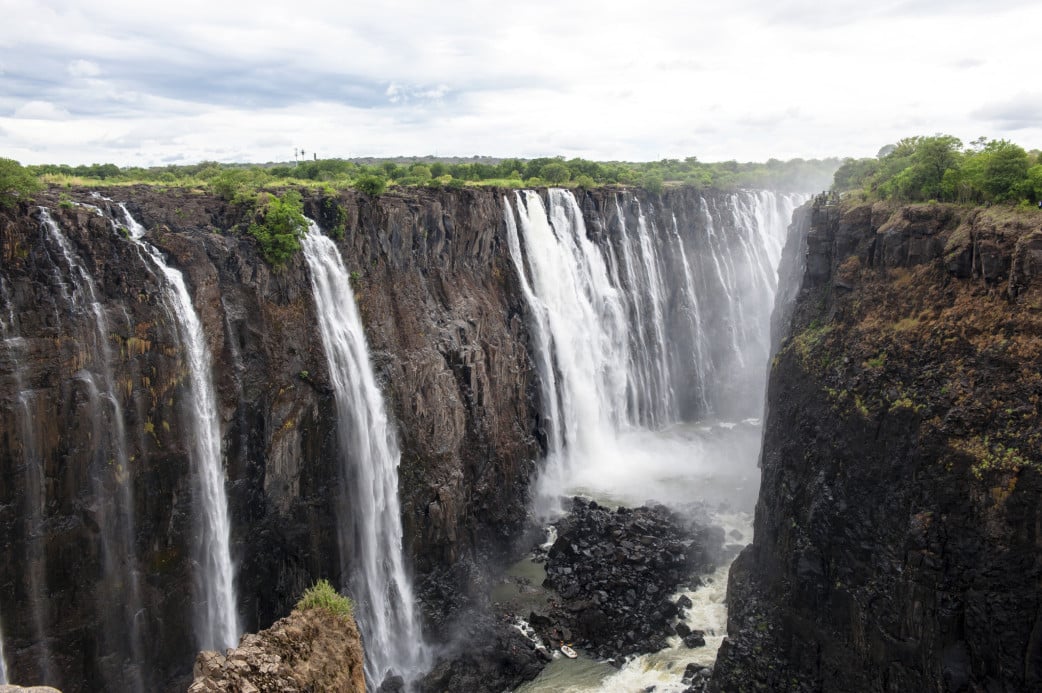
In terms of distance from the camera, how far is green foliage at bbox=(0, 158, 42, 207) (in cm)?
2145

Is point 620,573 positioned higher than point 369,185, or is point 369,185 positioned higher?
point 369,185

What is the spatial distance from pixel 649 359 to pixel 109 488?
3511 cm

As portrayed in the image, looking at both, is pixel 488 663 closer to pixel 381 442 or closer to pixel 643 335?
pixel 381 442

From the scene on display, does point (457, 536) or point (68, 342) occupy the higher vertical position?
point (68, 342)

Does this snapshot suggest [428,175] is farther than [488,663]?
Yes

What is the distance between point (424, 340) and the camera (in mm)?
33406

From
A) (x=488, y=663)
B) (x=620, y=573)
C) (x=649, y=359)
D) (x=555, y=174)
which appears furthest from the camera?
(x=555, y=174)

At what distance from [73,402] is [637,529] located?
22.3 meters

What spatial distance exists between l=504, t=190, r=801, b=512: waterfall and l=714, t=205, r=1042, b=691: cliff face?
1382cm

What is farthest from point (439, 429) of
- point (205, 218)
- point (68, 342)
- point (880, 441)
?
point (880, 441)

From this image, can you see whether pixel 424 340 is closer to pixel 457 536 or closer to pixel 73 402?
pixel 457 536

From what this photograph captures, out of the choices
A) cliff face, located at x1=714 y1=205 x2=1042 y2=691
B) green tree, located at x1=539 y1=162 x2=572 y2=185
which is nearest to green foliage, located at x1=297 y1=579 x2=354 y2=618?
cliff face, located at x1=714 y1=205 x2=1042 y2=691

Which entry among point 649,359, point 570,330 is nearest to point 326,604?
point 570,330

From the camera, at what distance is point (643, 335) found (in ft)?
164
